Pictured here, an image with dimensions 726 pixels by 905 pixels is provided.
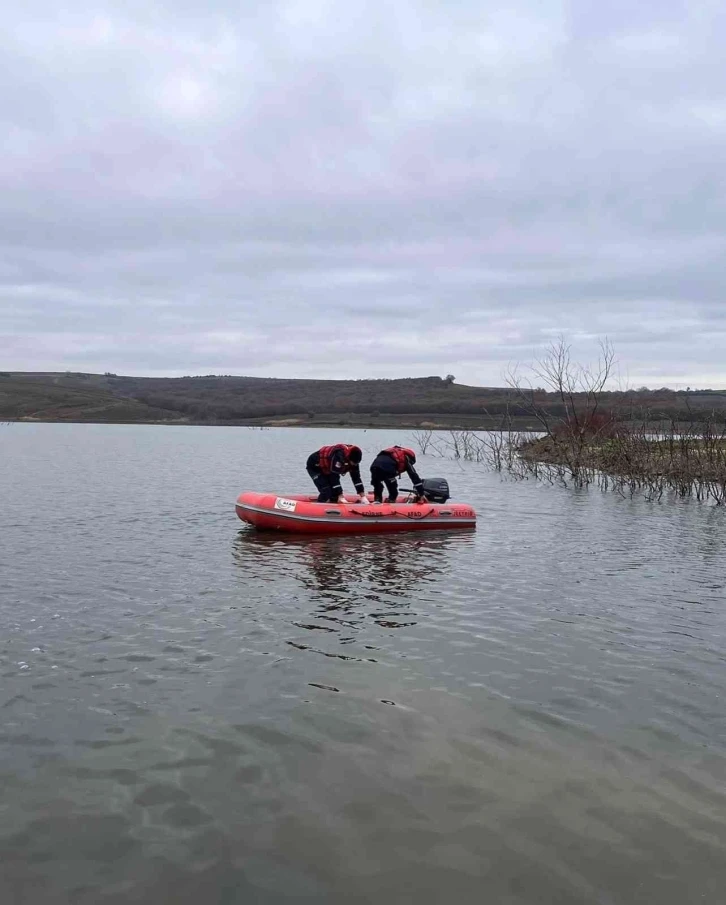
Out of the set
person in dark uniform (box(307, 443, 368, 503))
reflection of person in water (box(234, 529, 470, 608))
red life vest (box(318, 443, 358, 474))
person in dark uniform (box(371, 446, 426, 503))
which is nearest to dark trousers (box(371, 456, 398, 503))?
person in dark uniform (box(371, 446, 426, 503))

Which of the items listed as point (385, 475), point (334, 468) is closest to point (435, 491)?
point (385, 475)

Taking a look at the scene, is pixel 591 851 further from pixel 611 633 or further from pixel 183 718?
pixel 611 633

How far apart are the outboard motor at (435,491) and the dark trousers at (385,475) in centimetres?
101

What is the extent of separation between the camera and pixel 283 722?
649cm

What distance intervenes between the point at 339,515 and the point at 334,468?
1.01 metres

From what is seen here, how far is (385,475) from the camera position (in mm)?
16844

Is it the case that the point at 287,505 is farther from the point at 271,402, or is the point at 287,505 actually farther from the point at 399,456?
the point at 271,402

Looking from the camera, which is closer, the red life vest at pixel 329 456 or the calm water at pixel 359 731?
the calm water at pixel 359 731

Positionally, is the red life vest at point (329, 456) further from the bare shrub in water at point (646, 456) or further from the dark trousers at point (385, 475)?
the bare shrub in water at point (646, 456)

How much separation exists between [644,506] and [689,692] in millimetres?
15907

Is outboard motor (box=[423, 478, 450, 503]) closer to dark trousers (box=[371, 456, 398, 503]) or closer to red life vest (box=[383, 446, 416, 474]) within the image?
dark trousers (box=[371, 456, 398, 503])

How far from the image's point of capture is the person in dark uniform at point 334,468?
15.8 metres

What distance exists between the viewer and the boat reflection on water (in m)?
10.5

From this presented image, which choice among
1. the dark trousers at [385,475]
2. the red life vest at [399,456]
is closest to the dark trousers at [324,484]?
the dark trousers at [385,475]
